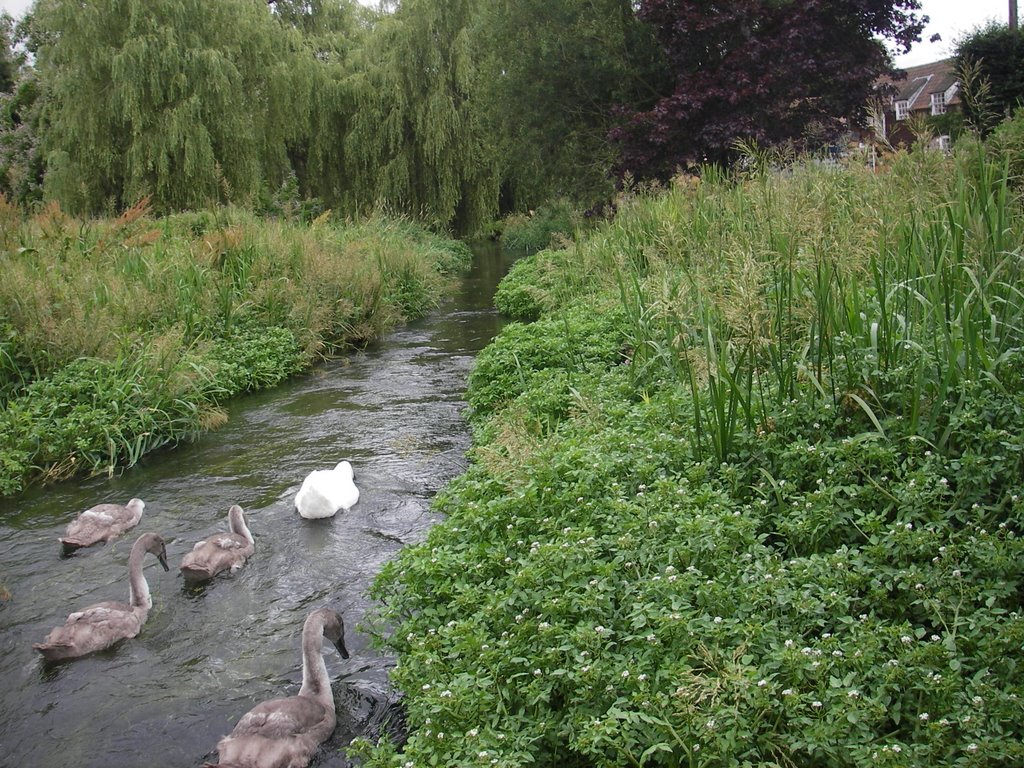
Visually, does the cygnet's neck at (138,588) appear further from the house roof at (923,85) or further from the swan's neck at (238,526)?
the house roof at (923,85)

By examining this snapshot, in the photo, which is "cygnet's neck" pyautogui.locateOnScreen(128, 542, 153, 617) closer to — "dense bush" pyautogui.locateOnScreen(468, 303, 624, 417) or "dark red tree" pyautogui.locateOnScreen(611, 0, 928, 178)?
"dense bush" pyautogui.locateOnScreen(468, 303, 624, 417)

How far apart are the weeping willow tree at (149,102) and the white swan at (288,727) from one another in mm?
15254

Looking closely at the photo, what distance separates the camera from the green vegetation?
2521 mm

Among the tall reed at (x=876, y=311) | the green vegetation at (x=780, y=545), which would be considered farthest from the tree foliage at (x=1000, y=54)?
the green vegetation at (x=780, y=545)

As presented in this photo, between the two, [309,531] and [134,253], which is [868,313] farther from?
[134,253]

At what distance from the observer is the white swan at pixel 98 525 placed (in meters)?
5.34

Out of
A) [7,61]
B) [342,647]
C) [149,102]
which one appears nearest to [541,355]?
[342,647]

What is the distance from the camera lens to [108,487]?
259 inches

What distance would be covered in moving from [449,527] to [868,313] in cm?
239

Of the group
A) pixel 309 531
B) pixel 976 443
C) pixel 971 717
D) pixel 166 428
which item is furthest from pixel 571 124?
pixel 971 717

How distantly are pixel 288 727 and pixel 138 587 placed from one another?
1.69m

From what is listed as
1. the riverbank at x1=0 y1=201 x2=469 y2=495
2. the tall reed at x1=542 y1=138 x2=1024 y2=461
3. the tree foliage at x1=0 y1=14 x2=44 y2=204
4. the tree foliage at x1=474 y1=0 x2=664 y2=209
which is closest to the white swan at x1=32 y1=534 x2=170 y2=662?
the riverbank at x1=0 y1=201 x2=469 y2=495

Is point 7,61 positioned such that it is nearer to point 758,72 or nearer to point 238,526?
point 758,72

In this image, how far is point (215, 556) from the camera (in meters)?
4.92
